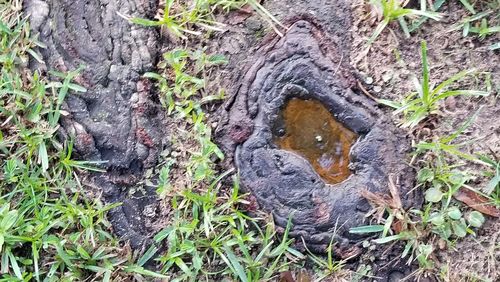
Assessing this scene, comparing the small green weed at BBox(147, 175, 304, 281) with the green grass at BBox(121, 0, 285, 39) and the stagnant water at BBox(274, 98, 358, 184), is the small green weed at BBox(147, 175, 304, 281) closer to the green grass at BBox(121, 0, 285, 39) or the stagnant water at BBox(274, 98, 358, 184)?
the stagnant water at BBox(274, 98, 358, 184)

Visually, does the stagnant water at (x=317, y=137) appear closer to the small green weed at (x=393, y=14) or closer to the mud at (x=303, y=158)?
the mud at (x=303, y=158)

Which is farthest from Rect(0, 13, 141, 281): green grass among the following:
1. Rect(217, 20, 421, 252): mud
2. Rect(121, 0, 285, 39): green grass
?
Rect(217, 20, 421, 252): mud

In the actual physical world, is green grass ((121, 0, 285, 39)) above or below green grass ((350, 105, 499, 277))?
above

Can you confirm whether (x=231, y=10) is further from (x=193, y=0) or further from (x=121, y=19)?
(x=121, y=19)

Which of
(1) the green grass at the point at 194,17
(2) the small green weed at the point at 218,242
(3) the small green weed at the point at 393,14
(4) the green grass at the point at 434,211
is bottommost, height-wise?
(2) the small green weed at the point at 218,242

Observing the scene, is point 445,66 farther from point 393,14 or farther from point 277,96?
point 277,96

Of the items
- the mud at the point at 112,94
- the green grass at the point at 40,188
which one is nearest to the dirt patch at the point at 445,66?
the mud at the point at 112,94

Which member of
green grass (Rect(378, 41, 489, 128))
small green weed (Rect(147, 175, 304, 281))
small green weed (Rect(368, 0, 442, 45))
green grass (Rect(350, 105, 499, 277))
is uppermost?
small green weed (Rect(368, 0, 442, 45))
